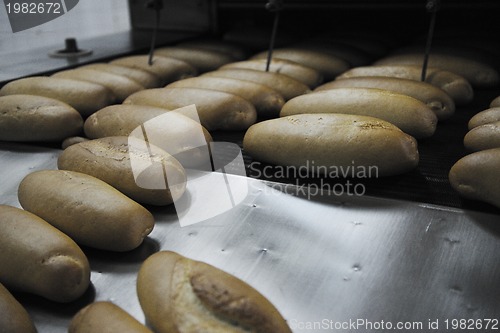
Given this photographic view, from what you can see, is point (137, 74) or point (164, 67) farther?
point (164, 67)

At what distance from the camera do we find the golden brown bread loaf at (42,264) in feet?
2.46

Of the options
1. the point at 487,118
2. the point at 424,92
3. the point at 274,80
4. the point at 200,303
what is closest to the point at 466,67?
the point at 424,92

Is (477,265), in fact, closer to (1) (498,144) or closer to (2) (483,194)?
(2) (483,194)

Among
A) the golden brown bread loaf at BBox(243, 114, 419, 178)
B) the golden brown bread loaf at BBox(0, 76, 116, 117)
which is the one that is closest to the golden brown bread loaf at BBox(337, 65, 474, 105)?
the golden brown bread loaf at BBox(243, 114, 419, 178)

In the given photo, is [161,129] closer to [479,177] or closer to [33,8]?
[479,177]

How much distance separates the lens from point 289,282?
0.81m

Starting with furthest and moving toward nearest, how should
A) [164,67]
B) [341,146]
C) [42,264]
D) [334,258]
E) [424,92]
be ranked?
[164,67] < [424,92] < [341,146] < [334,258] < [42,264]

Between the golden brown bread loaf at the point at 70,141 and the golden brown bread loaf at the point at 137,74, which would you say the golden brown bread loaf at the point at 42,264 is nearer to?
the golden brown bread loaf at the point at 70,141

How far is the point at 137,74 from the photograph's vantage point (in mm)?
1856

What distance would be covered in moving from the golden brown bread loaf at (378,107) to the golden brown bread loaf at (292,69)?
436mm

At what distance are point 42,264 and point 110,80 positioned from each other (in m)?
1.10

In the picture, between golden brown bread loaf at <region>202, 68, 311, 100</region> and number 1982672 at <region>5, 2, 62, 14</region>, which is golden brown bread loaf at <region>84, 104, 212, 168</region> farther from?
number 1982672 at <region>5, 2, 62, 14</region>

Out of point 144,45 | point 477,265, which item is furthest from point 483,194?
point 144,45

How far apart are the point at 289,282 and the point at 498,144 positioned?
63cm
